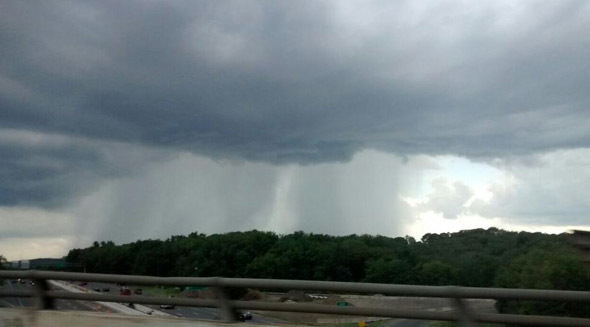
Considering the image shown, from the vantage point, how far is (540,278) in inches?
356

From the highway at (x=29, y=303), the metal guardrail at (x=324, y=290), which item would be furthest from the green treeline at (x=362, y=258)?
the highway at (x=29, y=303)

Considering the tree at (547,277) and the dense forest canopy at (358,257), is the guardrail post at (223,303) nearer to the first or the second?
the dense forest canopy at (358,257)

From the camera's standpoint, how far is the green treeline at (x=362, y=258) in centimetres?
979

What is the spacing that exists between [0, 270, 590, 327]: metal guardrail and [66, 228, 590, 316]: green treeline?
1233 millimetres

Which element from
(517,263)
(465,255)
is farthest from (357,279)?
(517,263)

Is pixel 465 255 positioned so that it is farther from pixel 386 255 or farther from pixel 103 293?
pixel 103 293

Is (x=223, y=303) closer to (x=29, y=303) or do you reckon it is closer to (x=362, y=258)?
(x=29, y=303)

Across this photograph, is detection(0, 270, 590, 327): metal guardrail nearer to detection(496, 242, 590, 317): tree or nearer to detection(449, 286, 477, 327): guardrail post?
detection(449, 286, 477, 327): guardrail post

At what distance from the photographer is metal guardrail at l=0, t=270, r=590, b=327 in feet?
24.5

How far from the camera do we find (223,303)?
9.91 metres

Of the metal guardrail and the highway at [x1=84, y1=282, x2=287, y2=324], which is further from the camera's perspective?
the highway at [x1=84, y1=282, x2=287, y2=324]

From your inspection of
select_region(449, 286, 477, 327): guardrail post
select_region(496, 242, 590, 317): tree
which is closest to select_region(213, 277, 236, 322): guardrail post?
select_region(449, 286, 477, 327): guardrail post

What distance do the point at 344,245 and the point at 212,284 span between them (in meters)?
4.64

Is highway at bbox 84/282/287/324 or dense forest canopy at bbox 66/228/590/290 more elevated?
dense forest canopy at bbox 66/228/590/290
